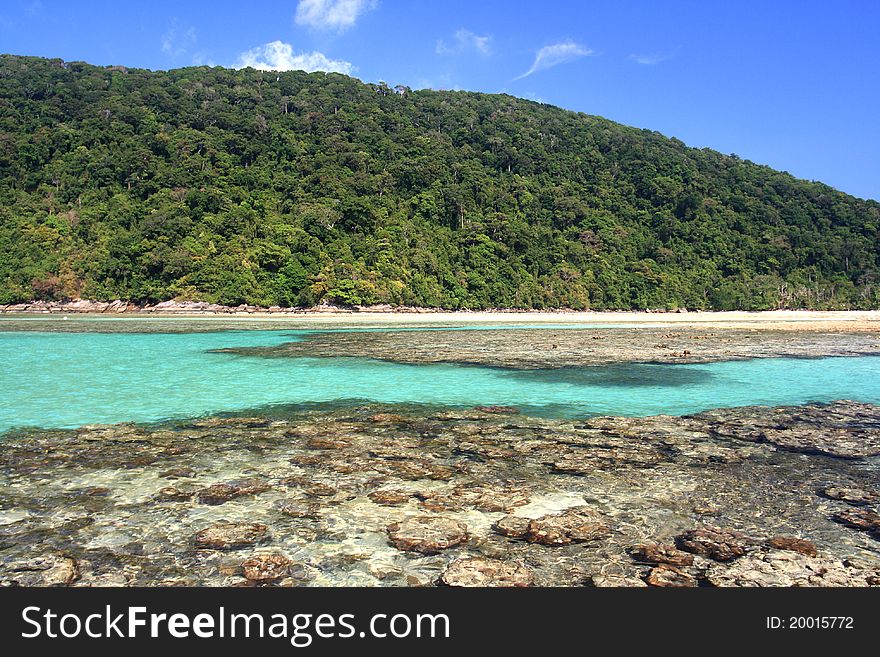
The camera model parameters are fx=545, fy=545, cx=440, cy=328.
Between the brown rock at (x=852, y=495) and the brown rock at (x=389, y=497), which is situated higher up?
the brown rock at (x=852, y=495)

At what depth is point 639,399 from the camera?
441 inches

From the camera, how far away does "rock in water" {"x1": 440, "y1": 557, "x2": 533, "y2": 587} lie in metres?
3.63

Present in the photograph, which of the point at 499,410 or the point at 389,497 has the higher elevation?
the point at 389,497

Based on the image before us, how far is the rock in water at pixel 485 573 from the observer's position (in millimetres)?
3633

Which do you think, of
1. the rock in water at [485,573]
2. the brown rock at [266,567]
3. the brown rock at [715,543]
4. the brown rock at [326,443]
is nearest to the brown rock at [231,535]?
the brown rock at [266,567]

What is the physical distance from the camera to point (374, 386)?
13.0 m

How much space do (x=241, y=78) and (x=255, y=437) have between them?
145597 mm

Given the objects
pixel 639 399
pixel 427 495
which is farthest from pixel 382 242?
pixel 427 495

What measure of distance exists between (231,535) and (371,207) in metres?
83.9

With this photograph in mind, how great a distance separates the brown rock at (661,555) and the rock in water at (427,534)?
132cm

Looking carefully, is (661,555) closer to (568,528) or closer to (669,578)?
(669,578)

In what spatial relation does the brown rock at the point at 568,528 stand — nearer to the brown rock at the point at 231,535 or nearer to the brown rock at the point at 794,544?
the brown rock at the point at 794,544

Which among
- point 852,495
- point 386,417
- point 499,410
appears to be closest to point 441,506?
point 852,495

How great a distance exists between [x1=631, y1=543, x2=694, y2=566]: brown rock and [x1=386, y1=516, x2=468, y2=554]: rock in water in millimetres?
1317
